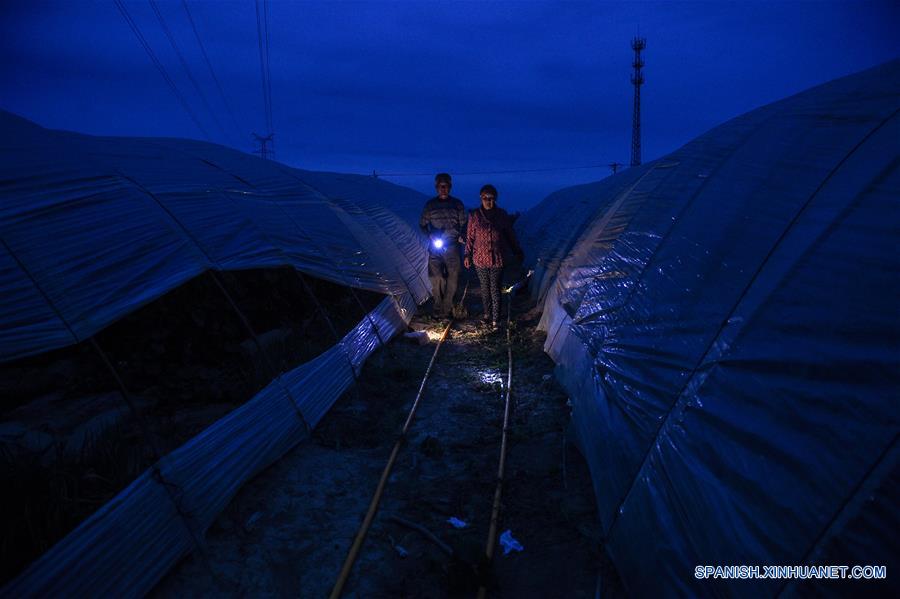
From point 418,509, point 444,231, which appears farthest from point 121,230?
point 444,231

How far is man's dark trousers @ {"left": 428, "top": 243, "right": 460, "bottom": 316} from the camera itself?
876 cm

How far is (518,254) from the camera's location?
771cm

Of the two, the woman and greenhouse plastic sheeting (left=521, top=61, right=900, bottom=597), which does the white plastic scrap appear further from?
the woman

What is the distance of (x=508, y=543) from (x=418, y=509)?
76 centimetres

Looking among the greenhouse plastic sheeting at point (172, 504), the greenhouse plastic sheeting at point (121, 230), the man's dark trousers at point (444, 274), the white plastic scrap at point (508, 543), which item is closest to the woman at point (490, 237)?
the man's dark trousers at point (444, 274)

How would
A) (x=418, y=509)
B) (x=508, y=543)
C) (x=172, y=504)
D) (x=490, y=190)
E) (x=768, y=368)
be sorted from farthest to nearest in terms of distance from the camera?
(x=490, y=190) → (x=418, y=509) → (x=508, y=543) → (x=172, y=504) → (x=768, y=368)

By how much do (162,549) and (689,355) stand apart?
3335 millimetres

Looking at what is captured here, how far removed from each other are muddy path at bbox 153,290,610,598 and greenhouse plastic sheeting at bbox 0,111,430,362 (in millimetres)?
1728

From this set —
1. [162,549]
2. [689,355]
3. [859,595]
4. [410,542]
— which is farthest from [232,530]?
[859,595]

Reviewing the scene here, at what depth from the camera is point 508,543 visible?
3.22 m

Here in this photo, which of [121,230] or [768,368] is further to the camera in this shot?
[121,230]

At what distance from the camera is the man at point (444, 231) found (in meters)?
8.40

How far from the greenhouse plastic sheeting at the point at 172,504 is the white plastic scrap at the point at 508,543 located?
202cm

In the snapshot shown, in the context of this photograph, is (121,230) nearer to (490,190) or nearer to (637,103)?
(490,190)
